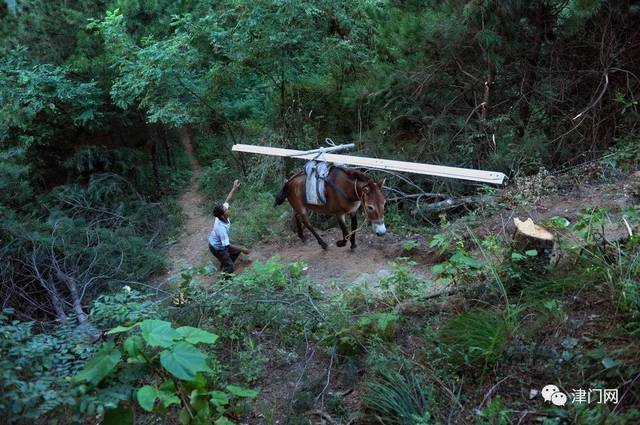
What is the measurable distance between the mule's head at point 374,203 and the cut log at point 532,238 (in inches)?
139

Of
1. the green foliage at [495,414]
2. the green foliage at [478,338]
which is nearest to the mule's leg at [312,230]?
the green foliage at [478,338]

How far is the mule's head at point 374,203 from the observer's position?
8.34 m

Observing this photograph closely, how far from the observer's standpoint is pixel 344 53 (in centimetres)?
1217

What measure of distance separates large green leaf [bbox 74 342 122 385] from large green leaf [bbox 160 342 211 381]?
1.01 feet

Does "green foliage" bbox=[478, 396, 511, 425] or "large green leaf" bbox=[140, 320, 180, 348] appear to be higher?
"large green leaf" bbox=[140, 320, 180, 348]

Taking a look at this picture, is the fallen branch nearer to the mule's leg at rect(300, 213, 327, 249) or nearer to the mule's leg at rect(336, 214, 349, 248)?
the mule's leg at rect(336, 214, 349, 248)

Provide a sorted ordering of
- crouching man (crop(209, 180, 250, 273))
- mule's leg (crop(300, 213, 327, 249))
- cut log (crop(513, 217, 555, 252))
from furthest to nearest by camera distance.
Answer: mule's leg (crop(300, 213, 327, 249)) → crouching man (crop(209, 180, 250, 273)) → cut log (crop(513, 217, 555, 252))

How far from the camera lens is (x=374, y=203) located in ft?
27.4

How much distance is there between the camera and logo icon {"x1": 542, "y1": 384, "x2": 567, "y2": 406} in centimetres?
350

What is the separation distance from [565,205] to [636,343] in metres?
5.04

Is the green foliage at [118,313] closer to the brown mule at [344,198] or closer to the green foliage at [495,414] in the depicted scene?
the green foliage at [495,414]

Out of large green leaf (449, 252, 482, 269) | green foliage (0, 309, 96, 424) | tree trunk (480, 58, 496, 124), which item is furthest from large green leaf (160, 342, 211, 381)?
tree trunk (480, 58, 496, 124)

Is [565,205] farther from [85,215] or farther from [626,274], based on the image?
[85,215]

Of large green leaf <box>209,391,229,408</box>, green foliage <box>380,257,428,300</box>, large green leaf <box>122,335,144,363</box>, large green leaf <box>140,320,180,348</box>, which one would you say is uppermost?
large green leaf <box>140,320,180,348</box>
